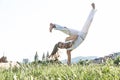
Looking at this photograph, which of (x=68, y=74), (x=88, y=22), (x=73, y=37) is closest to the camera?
(x=68, y=74)

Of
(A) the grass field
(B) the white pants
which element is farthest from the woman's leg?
(A) the grass field

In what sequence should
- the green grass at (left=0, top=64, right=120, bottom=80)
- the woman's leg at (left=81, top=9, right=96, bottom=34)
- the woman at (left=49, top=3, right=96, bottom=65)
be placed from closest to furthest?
the green grass at (left=0, top=64, right=120, bottom=80) → the woman at (left=49, top=3, right=96, bottom=65) → the woman's leg at (left=81, top=9, right=96, bottom=34)

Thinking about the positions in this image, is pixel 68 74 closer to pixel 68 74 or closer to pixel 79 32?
pixel 68 74

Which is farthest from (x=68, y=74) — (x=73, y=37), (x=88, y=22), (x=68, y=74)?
(x=88, y=22)

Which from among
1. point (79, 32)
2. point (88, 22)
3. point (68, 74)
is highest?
point (88, 22)

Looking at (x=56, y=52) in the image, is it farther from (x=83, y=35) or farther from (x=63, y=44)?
(x=83, y=35)

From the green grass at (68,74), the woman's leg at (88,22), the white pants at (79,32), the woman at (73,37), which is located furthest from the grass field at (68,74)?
the woman's leg at (88,22)

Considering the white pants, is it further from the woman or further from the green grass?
the green grass

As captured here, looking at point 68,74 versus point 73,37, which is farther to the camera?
point 73,37

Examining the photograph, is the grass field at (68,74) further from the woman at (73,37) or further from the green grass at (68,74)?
the woman at (73,37)

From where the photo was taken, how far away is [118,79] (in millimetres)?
2859

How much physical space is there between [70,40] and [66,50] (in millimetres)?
290

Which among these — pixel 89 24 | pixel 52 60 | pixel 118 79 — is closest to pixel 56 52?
pixel 52 60

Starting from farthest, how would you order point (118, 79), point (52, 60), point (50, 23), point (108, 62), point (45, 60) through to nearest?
point (50, 23) < point (52, 60) < point (45, 60) < point (108, 62) < point (118, 79)
